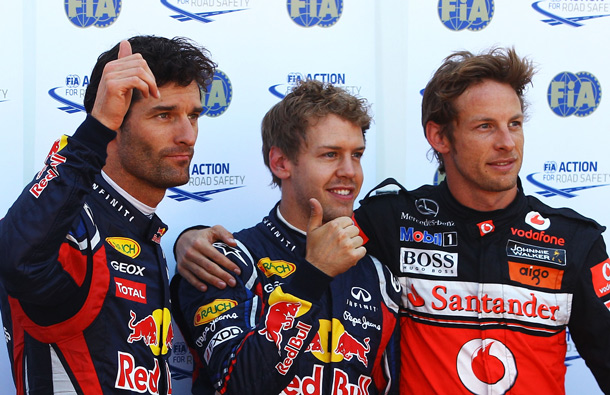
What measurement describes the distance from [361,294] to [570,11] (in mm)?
1589

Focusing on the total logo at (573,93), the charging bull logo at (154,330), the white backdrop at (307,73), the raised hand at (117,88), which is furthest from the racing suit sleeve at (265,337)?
the total logo at (573,93)

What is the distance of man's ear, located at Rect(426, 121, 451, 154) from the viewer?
78.4 inches

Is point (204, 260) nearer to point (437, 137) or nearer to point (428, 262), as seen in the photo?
point (428, 262)

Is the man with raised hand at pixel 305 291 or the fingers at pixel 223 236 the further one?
the fingers at pixel 223 236

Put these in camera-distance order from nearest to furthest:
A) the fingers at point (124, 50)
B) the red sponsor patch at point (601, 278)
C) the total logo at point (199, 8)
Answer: the fingers at point (124, 50)
the red sponsor patch at point (601, 278)
the total logo at point (199, 8)

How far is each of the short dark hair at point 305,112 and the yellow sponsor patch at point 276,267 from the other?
35cm

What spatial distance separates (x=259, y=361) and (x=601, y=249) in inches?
43.1

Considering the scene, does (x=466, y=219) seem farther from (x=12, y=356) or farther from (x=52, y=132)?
(x=52, y=132)

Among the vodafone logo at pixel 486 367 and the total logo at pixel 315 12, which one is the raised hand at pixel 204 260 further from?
the total logo at pixel 315 12

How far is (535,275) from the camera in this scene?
5.82 ft

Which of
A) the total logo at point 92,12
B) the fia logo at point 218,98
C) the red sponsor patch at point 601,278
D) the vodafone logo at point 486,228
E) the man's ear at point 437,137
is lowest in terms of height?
the red sponsor patch at point 601,278

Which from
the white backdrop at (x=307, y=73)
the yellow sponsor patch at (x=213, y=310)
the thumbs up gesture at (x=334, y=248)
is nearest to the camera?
the thumbs up gesture at (x=334, y=248)

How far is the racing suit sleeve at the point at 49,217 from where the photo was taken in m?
1.16

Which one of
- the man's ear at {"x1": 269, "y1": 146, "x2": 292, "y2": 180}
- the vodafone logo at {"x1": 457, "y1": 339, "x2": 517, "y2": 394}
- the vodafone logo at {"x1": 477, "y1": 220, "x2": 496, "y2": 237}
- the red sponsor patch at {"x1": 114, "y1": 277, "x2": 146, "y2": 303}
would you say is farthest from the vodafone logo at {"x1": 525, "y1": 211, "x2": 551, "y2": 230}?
the red sponsor patch at {"x1": 114, "y1": 277, "x2": 146, "y2": 303}
